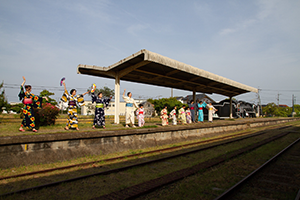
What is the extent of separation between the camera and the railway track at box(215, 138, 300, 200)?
390cm

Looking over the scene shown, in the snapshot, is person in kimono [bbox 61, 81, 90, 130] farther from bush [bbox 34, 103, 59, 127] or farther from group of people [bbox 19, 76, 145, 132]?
bush [bbox 34, 103, 59, 127]

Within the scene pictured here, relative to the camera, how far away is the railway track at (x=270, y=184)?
3.90m

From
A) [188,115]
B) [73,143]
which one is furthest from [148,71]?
[73,143]

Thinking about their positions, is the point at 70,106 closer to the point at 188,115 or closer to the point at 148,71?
the point at 148,71

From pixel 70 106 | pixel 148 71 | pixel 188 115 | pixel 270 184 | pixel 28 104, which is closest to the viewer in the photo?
pixel 270 184

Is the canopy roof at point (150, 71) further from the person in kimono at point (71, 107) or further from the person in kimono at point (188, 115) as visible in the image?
the person in kimono at point (71, 107)

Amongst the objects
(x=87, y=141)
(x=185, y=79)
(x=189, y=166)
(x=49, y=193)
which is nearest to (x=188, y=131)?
(x=185, y=79)

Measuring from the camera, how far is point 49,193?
3850 mm

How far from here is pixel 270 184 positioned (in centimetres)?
457

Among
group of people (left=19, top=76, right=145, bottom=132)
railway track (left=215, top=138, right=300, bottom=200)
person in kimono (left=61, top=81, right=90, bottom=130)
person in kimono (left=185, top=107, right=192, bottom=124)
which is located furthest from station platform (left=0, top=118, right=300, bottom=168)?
railway track (left=215, top=138, right=300, bottom=200)

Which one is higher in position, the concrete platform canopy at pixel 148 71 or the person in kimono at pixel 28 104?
the concrete platform canopy at pixel 148 71

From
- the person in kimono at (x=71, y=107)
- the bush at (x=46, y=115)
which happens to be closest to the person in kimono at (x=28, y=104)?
the person in kimono at (x=71, y=107)

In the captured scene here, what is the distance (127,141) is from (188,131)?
193 inches

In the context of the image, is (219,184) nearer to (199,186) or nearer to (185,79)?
(199,186)
